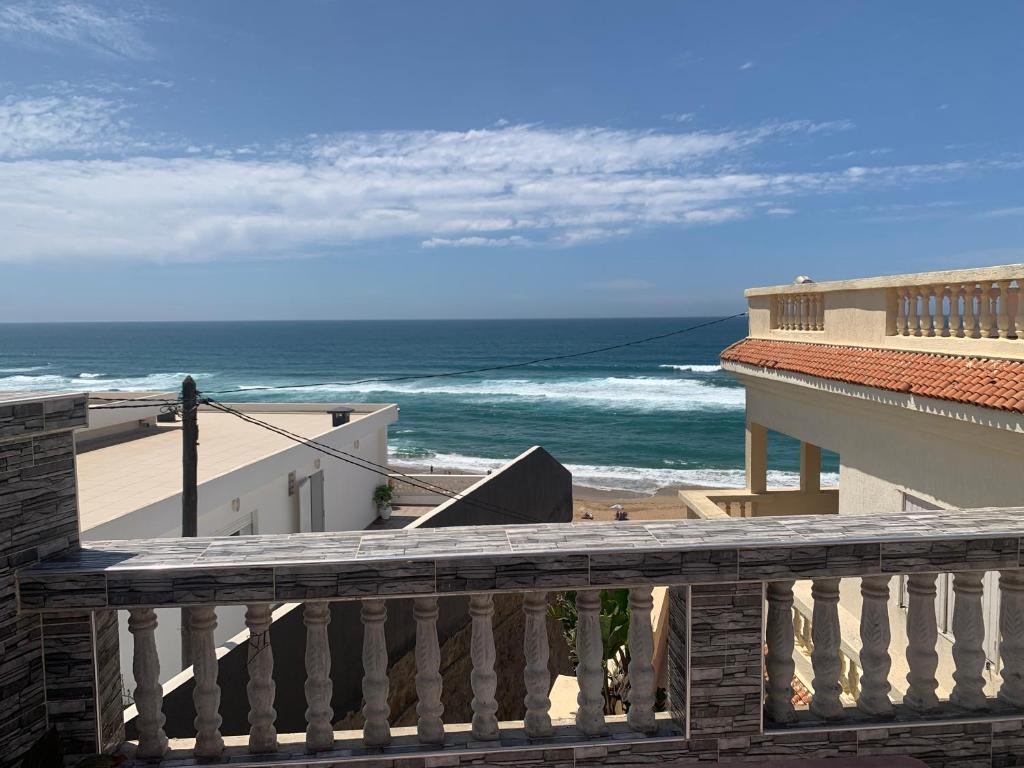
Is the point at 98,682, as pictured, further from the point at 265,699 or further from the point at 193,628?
the point at 265,699

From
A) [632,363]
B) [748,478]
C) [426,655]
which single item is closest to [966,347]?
[748,478]

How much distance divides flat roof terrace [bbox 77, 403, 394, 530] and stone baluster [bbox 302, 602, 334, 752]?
8.85 m

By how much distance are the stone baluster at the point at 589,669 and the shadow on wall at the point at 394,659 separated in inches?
91.4

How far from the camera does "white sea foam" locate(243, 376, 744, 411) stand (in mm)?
63438

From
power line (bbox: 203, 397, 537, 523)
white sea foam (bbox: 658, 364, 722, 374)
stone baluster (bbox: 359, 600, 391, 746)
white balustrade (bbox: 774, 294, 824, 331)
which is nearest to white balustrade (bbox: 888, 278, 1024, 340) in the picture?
A: white balustrade (bbox: 774, 294, 824, 331)

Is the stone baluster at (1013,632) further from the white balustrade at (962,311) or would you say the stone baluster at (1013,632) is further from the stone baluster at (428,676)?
the white balustrade at (962,311)

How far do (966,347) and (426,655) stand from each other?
689 cm

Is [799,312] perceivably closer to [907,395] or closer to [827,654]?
[907,395]

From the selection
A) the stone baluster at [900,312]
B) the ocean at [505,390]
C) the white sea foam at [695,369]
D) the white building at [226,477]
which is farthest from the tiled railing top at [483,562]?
the white sea foam at [695,369]

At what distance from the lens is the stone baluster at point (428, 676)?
3027 millimetres

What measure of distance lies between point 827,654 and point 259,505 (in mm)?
14225

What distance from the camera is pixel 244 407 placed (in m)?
25.8

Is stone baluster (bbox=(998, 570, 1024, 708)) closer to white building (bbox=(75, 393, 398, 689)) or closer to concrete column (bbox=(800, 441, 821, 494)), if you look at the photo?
white building (bbox=(75, 393, 398, 689))

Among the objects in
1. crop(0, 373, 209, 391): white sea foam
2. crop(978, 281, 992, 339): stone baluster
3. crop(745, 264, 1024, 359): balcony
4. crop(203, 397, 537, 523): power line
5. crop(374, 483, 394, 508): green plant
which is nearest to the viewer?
crop(745, 264, 1024, 359): balcony
